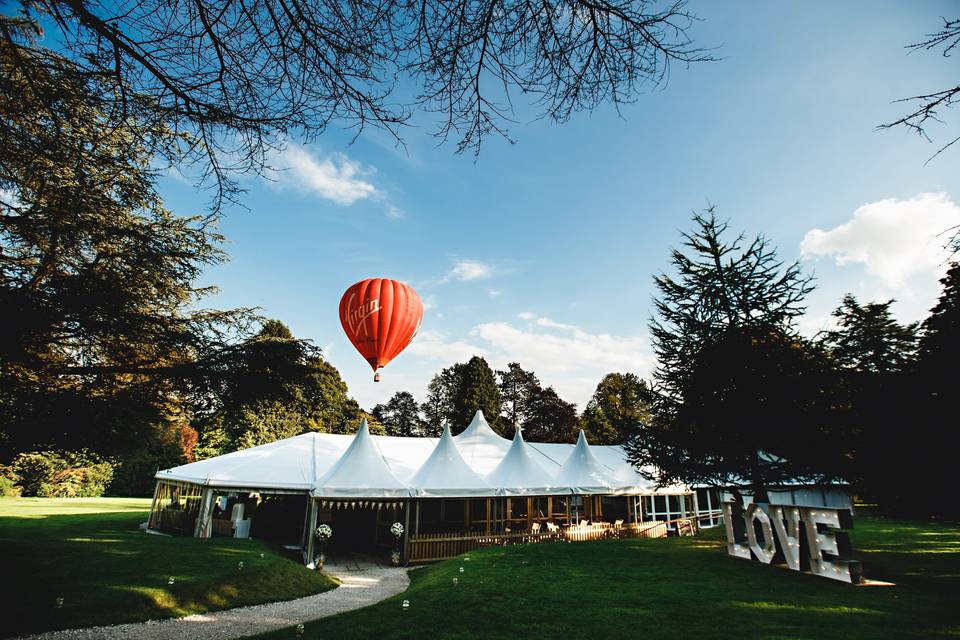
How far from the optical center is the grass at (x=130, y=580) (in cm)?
689

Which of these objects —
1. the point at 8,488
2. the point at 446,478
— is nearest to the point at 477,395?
the point at 446,478

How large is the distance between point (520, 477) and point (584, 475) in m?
3.35

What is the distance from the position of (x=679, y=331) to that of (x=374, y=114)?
13285mm

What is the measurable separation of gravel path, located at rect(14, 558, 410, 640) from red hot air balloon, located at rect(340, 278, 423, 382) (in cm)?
677

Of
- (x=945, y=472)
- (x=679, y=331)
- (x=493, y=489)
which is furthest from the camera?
(x=493, y=489)

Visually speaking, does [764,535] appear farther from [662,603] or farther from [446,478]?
[446,478]

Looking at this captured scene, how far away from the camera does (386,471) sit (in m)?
14.1

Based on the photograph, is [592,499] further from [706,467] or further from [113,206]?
[113,206]

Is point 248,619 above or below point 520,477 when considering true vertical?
below

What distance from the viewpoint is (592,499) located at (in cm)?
2186

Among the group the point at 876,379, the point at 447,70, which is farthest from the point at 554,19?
the point at 876,379

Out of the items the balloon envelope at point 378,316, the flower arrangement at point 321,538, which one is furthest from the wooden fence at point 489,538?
the balloon envelope at point 378,316

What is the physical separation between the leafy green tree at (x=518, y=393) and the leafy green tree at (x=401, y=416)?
37.4ft

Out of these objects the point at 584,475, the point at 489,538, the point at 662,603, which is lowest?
the point at 489,538
